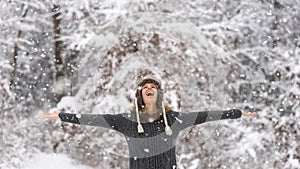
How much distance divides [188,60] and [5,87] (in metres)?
3.51

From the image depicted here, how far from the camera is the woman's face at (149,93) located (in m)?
3.29

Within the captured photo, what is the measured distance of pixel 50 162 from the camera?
29.3 feet

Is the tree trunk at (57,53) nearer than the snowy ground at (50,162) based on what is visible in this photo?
No

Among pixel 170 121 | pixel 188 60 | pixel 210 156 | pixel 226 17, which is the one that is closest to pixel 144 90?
pixel 170 121

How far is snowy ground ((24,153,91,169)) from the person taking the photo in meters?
8.53

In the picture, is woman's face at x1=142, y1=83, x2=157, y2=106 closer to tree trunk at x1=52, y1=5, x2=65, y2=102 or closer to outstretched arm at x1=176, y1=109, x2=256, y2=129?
outstretched arm at x1=176, y1=109, x2=256, y2=129

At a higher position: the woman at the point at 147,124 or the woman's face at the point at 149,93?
the woman's face at the point at 149,93

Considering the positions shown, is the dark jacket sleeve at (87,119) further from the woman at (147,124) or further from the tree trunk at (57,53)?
the tree trunk at (57,53)

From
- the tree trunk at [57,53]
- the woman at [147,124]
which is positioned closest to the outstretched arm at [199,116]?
the woman at [147,124]

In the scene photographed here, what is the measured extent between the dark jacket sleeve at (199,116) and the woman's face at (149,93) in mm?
218

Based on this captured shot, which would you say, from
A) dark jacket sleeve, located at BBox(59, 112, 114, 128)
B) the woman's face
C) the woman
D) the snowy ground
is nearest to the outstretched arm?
the woman

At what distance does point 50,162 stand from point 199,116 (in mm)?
5963

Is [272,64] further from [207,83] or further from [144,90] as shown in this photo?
[144,90]

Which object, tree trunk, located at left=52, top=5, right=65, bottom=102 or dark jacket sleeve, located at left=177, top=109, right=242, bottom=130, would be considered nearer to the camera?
dark jacket sleeve, located at left=177, top=109, right=242, bottom=130
